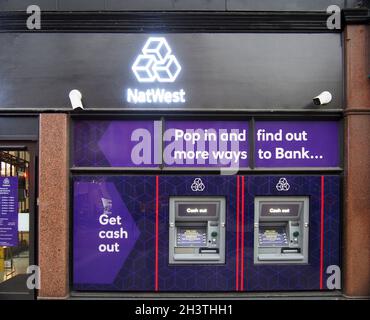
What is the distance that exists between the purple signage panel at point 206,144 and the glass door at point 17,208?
7.52 ft

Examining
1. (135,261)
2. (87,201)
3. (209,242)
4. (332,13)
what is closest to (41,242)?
(87,201)

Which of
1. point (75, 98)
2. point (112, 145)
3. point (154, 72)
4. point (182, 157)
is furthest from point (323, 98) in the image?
point (75, 98)

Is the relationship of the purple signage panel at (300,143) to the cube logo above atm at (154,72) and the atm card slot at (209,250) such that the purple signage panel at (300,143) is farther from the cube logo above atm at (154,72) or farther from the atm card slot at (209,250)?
the atm card slot at (209,250)

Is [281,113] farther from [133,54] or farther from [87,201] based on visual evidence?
[87,201]

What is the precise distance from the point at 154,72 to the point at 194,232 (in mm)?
2710

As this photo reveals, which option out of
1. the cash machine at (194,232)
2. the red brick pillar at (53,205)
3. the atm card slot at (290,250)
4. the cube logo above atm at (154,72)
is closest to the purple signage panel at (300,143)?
the cash machine at (194,232)

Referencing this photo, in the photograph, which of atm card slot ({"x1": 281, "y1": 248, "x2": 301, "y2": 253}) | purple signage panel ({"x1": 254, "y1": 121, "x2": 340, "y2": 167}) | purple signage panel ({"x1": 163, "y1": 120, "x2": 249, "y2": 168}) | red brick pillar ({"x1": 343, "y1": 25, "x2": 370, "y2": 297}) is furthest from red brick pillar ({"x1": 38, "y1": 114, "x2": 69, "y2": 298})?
red brick pillar ({"x1": 343, "y1": 25, "x2": 370, "y2": 297})

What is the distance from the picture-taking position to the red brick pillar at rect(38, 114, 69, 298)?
5723 millimetres

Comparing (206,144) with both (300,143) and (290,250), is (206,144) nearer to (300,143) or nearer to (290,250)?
(300,143)

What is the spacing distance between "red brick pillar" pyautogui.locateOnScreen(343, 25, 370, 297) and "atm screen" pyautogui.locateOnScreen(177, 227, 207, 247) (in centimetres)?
232

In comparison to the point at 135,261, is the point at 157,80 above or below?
above

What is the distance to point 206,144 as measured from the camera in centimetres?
592

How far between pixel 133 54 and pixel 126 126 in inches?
46.3

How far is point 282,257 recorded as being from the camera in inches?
231
